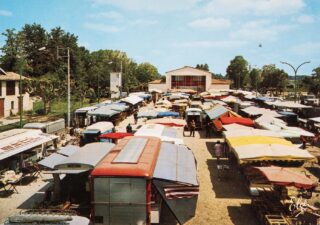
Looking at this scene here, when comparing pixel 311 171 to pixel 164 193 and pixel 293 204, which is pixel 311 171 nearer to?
pixel 293 204

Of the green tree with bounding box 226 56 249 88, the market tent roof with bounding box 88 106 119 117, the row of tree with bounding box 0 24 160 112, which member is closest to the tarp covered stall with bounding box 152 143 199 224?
the market tent roof with bounding box 88 106 119 117

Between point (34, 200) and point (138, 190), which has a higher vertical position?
point (138, 190)

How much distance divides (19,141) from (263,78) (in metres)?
98.3

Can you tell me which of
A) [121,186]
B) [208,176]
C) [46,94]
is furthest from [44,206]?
[46,94]

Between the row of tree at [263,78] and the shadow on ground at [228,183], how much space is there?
6550 cm

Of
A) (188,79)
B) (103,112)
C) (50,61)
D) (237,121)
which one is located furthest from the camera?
(188,79)

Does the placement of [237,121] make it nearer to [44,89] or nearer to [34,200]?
[34,200]

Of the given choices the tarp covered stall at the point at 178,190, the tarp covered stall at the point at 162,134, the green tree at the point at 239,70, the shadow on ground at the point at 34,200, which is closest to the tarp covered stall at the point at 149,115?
the tarp covered stall at the point at 162,134

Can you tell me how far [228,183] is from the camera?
60.3ft

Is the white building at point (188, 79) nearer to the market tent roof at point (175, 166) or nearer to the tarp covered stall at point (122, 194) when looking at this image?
the market tent roof at point (175, 166)

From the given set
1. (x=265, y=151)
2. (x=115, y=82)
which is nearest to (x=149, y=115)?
(x=265, y=151)

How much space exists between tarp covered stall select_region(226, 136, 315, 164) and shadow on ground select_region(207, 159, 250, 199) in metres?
1.72

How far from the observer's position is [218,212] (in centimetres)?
1445

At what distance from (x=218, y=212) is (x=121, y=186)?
5069mm
